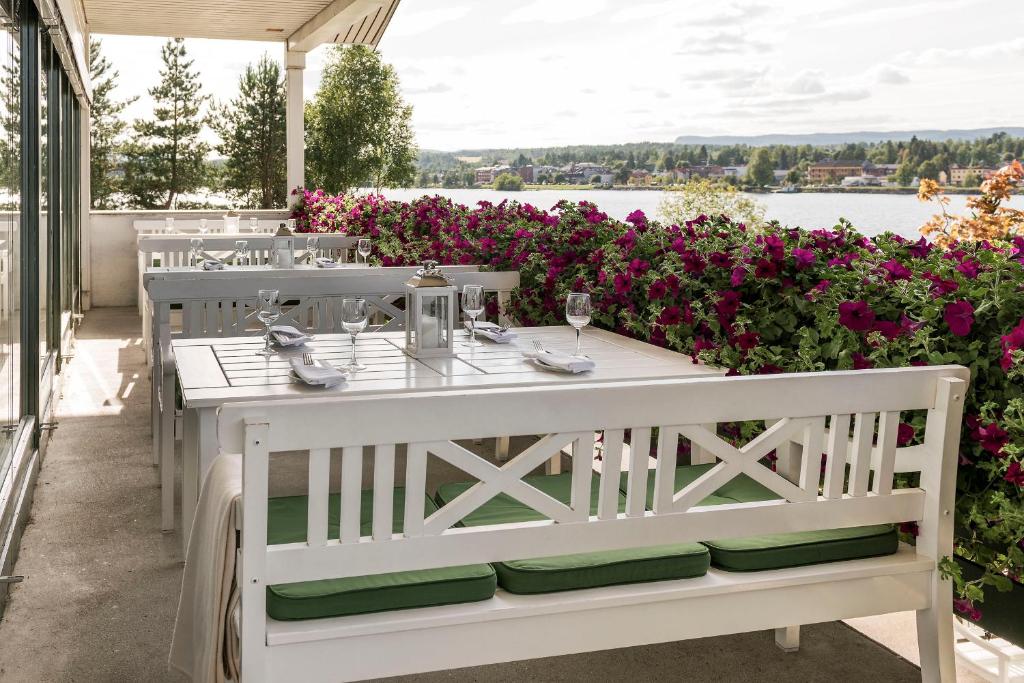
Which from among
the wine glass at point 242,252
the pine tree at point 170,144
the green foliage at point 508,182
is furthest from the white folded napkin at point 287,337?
the pine tree at point 170,144

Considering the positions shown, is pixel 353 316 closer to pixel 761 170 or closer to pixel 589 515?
pixel 589 515

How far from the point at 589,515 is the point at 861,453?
62 cm

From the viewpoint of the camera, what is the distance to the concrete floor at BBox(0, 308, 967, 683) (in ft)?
8.91

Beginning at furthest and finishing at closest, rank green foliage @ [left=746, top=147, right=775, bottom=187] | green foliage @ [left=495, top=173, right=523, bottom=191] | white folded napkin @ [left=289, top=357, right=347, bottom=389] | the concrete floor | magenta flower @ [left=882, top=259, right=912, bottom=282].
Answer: green foliage @ [left=495, top=173, right=523, bottom=191] < green foliage @ [left=746, top=147, right=775, bottom=187] < white folded napkin @ [left=289, top=357, right=347, bottom=389] < the concrete floor < magenta flower @ [left=882, top=259, right=912, bottom=282]

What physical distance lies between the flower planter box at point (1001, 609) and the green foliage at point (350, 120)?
24244 millimetres

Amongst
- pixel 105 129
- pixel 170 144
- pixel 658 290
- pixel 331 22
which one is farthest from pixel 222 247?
pixel 105 129

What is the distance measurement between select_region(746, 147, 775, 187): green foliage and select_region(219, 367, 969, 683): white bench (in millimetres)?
4360

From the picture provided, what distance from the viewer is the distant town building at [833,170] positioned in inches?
185

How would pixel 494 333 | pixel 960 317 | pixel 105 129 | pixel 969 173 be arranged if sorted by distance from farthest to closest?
1. pixel 105 129
2. pixel 969 173
3. pixel 494 333
4. pixel 960 317

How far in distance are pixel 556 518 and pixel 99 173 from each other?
23.0 m

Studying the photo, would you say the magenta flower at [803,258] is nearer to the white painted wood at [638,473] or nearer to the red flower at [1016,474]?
the red flower at [1016,474]

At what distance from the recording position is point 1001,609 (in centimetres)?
230

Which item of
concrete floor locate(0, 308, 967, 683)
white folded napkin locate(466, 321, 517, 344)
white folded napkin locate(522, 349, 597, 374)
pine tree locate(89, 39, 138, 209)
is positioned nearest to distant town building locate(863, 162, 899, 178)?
white folded napkin locate(466, 321, 517, 344)

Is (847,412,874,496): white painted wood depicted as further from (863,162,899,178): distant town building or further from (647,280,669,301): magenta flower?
(863,162,899,178): distant town building
